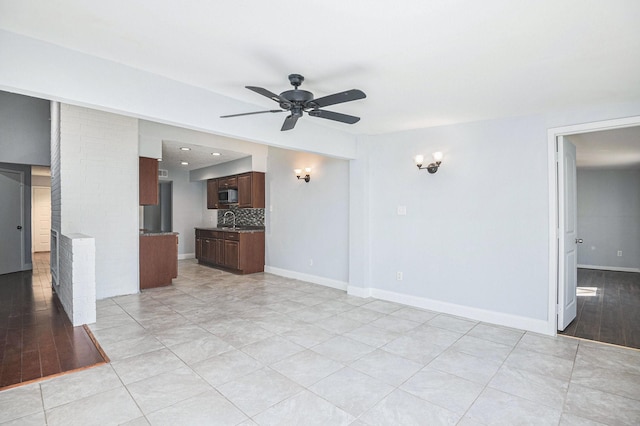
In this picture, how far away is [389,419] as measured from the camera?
6.77 feet

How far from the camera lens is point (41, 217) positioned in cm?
1017

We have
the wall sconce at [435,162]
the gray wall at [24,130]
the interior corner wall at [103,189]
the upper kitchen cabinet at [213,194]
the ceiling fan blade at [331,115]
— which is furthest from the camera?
the upper kitchen cabinet at [213,194]

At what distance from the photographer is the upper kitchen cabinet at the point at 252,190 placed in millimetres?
6930

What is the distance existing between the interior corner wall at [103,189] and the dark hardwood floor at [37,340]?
2.68ft

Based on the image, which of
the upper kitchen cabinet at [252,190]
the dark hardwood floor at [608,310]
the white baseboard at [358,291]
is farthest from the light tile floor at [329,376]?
the upper kitchen cabinet at [252,190]

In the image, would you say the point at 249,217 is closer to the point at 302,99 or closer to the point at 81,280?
the point at 81,280

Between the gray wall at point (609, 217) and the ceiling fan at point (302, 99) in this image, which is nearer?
the ceiling fan at point (302, 99)

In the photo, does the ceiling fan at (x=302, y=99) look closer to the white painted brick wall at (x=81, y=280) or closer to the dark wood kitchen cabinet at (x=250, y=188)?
the white painted brick wall at (x=81, y=280)

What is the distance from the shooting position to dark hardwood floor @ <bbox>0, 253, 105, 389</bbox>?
2646mm

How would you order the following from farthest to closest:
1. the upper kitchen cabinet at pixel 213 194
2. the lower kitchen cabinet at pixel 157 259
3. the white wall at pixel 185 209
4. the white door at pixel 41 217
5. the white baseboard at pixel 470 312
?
1. the white door at pixel 41 217
2. the white wall at pixel 185 209
3. the upper kitchen cabinet at pixel 213 194
4. the lower kitchen cabinet at pixel 157 259
5. the white baseboard at pixel 470 312

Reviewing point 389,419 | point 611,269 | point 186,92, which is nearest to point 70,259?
point 186,92

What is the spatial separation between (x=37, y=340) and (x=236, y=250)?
3.62 m

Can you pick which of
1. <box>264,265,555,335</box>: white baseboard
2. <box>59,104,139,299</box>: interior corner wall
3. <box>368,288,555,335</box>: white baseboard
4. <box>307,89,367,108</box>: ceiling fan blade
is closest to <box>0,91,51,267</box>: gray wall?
<box>59,104,139,299</box>: interior corner wall

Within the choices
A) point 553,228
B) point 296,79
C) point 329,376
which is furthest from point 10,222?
point 553,228
